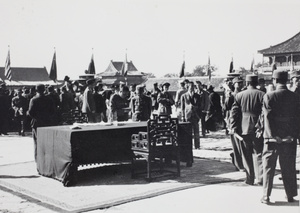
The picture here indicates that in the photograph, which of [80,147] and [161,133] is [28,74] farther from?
[161,133]

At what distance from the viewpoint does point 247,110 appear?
20.5ft

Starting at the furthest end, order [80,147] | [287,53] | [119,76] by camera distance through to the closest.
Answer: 1. [119,76]
2. [287,53]
3. [80,147]

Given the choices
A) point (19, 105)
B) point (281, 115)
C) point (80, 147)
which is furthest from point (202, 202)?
point (19, 105)

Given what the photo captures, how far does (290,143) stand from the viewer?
16.9 ft

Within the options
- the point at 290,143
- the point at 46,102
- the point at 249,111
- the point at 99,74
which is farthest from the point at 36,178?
the point at 99,74

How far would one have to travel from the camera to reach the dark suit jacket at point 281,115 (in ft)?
16.8

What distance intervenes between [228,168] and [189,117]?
9.86 feet

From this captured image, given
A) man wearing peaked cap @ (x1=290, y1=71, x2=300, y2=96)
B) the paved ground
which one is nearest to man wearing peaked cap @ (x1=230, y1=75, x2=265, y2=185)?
the paved ground

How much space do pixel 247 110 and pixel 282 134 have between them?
1.19m

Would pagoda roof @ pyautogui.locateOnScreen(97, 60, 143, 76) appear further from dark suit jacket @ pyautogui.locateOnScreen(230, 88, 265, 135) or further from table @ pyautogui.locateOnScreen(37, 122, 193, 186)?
dark suit jacket @ pyautogui.locateOnScreen(230, 88, 265, 135)

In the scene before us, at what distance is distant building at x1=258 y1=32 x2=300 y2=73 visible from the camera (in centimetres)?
3562

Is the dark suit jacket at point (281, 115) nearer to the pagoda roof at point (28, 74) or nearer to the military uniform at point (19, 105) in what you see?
the military uniform at point (19, 105)

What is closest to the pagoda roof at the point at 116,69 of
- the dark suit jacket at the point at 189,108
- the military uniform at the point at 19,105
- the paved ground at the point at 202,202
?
the military uniform at the point at 19,105

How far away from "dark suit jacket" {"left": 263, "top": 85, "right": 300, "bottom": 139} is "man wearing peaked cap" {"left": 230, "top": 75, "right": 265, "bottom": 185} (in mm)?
1002
